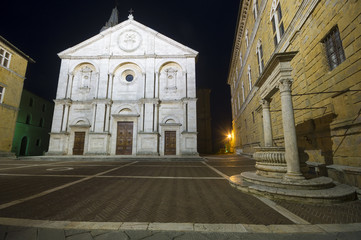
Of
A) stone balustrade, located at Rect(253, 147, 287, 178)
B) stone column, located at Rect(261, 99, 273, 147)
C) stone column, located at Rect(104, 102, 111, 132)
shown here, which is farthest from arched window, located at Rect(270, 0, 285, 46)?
stone column, located at Rect(104, 102, 111, 132)

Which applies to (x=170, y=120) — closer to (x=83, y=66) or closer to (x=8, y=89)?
(x=83, y=66)

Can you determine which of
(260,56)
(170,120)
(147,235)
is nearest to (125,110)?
(170,120)

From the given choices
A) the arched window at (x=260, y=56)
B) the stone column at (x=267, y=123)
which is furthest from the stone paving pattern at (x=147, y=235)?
the arched window at (x=260, y=56)

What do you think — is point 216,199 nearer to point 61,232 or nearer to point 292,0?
point 61,232

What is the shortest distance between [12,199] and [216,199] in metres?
5.26

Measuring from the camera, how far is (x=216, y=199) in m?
4.10

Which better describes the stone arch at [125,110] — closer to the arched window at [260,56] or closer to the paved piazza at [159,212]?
the arched window at [260,56]

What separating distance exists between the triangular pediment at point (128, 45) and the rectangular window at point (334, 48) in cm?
1647

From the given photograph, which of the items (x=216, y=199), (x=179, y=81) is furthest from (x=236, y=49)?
(x=216, y=199)

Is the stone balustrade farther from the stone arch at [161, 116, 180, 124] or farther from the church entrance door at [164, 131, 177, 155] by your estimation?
the stone arch at [161, 116, 180, 124]

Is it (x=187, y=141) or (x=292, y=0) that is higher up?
(x=292, y=0)

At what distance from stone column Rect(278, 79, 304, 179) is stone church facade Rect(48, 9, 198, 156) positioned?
1363 cm

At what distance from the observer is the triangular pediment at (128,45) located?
21.4 meters

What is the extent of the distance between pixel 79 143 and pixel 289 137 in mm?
21420
